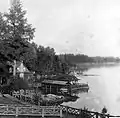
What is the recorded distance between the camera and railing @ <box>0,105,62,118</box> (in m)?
24.9

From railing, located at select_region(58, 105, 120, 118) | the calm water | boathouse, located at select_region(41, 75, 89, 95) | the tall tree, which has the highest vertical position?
the tall tree

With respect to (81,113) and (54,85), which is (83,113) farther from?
(54,85)

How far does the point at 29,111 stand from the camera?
82.7ft

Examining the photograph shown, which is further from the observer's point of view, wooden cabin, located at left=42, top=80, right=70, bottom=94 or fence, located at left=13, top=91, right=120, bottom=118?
wooden cabin, located at left=42, top=80, right=70, bottom=94

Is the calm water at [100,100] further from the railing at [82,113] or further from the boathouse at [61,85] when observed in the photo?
the railing at [82,113]

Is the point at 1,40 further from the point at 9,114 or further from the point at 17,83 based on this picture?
the point at 9,114

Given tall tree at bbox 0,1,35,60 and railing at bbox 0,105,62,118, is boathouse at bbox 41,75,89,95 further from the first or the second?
railing at bbox 0,105,62,118

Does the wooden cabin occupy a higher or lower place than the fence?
lower

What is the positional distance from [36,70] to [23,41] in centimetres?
5041

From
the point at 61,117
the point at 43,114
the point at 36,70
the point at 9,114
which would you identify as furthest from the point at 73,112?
the point at 36,70

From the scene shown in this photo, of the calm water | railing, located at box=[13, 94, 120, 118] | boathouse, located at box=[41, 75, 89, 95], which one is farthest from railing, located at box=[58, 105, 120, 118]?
boathouse, located at box=[41, 75, 89, 95]

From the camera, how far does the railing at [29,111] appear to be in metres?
24.9

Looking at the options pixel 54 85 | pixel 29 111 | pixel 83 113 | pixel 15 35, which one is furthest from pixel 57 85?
pixel 83 113

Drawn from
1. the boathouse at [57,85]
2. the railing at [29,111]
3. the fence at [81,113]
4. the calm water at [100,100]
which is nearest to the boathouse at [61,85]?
the boathouse at [57,85]
